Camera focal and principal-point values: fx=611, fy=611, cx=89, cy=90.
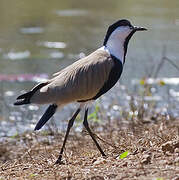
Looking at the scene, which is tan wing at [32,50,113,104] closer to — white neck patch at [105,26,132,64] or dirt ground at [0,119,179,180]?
white neck patch at [105,26,132,64]

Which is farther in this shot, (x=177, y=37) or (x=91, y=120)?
(x=177, y=37)

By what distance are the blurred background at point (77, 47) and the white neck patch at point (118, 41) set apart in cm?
124

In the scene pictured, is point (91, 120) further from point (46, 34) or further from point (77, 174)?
point (46, 34)

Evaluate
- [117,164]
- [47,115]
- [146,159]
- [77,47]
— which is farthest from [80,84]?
[77,47]

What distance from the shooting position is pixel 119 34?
565cm

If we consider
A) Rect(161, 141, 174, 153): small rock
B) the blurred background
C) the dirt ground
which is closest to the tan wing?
the dirt ground

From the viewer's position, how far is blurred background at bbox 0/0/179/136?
30.0 feet

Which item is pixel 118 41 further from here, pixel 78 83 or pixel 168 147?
pixel 168 147

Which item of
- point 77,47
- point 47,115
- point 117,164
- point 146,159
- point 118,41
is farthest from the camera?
point 77,47

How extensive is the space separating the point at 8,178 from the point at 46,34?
10308 millimetres

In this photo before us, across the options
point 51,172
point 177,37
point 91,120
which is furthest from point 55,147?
point 177,37

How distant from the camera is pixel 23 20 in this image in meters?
16.8

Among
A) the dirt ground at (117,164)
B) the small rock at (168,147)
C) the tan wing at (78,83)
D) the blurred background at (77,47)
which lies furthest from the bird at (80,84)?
the blurred background at (77,47)

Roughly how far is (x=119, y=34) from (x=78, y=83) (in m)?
0.64
